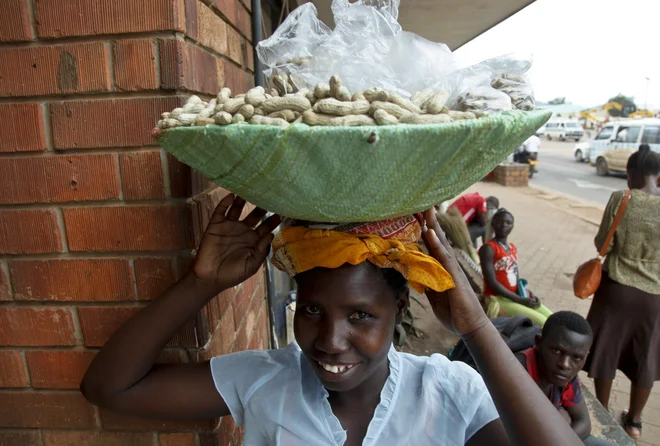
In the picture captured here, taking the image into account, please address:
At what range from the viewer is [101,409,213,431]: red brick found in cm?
133

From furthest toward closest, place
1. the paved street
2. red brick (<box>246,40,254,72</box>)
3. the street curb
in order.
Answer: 1. the paved street
2. the street curb
3. red brick (<box>246,40,254,72</box>)

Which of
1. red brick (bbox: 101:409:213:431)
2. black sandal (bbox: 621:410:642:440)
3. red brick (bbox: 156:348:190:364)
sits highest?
red brick (bbox: 156:348:190:364)

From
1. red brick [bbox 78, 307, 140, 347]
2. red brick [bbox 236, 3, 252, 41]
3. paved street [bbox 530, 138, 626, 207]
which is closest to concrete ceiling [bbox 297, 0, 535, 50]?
red brick [bbox 236, 3, 252, 41]

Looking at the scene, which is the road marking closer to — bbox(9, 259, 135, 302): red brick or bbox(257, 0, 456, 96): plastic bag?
bbox(257, 0, 456, 96): plastic bag

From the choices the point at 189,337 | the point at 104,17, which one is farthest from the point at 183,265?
the point at 104,17

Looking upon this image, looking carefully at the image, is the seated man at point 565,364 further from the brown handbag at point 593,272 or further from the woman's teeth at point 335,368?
the woman's teeth at point 335,368

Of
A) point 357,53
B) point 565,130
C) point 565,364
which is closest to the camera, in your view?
point 357,53

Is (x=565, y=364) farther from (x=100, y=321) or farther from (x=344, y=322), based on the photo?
(x=100, y=321)

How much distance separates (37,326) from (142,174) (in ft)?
1.83

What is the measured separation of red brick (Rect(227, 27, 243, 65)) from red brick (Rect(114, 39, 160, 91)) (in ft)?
1.37

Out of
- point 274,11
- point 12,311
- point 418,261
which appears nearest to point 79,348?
point 12,311

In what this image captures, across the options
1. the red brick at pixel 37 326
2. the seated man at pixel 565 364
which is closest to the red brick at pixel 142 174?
the red brick at pixel 37 326

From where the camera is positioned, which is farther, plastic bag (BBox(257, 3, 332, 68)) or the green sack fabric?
plastic bag (BBox(257, 3, 332, 68))

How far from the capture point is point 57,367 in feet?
4.32
